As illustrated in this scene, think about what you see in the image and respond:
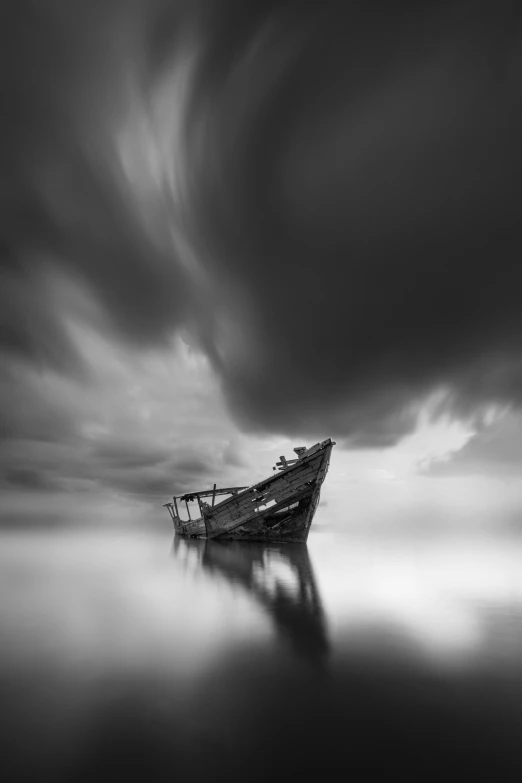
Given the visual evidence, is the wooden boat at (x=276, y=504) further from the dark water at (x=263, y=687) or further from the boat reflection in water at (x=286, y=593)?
the dark water at (x=263, y=687)

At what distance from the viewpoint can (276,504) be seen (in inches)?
789

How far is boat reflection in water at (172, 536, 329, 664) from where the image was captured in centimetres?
526

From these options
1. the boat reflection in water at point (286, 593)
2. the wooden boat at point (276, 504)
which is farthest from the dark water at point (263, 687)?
the wooden boat at point (276, 504)

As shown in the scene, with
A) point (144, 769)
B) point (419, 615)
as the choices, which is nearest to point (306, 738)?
point (144, 769)

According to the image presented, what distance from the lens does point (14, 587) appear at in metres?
10.2

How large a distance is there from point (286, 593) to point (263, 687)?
5.03 metres

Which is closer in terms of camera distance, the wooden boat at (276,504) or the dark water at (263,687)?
the dark water at (263,687)

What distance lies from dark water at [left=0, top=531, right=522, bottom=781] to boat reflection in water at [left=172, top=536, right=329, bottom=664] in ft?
0.21

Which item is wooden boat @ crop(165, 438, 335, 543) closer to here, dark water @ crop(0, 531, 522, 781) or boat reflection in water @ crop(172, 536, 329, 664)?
boat reflection in water @ crop(172, 536, 329, 664)

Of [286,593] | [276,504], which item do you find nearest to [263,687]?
[286,593]

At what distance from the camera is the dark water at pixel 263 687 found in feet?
8.54

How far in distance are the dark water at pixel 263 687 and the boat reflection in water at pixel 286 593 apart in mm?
65

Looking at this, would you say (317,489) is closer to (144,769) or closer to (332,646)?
(332,646)

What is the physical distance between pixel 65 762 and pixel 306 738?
1.93 meters
